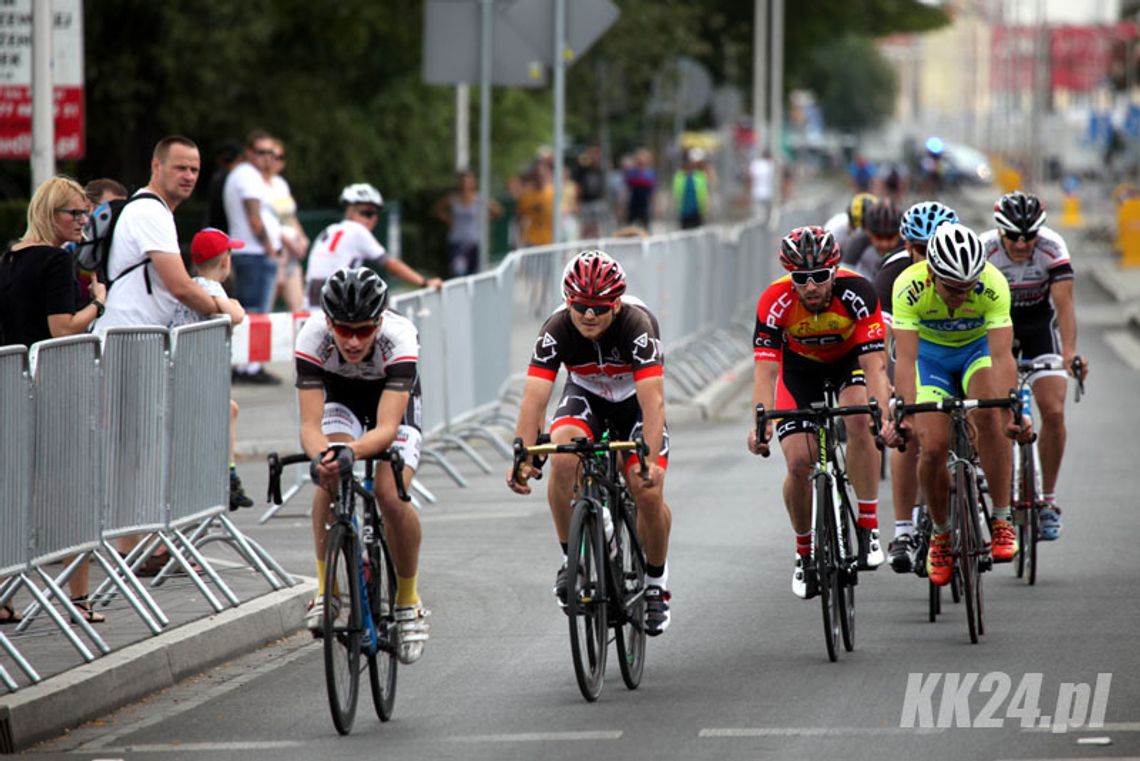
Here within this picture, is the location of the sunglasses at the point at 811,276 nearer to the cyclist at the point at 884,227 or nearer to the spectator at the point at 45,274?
the spectator at the point at 45,274

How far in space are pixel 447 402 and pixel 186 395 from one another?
5.37 metres

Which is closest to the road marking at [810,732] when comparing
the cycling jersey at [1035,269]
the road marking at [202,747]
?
the road marking at [202,747]

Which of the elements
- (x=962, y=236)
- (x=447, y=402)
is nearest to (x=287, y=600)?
(x=962, y=236)

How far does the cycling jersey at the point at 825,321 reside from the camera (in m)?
10.2

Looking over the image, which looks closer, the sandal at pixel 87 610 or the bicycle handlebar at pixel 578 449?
the bicycle handlebar at pixel 578 449

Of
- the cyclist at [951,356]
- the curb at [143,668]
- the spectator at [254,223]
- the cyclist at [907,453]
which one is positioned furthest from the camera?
the spectator at [254,223]

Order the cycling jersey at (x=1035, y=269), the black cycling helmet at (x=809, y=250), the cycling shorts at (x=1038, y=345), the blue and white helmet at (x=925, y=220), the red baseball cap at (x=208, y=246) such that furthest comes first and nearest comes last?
the cycling shorts at (x=1038, y=345) → the cycling jersey at (x=1035, y=269) → the red baseball cap at (x=208, y=246) → the blue and white helmet at (x=925, y=220) → the black cycling helmet at (x=809, y=250)

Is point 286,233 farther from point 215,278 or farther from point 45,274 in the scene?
point 45,274

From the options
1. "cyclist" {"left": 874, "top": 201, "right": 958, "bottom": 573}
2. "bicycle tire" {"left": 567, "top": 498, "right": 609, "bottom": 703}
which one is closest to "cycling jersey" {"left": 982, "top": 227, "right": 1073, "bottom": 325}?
"cyclist" {"left": 874, "top": 201, "right": 958, "bottom": 573}

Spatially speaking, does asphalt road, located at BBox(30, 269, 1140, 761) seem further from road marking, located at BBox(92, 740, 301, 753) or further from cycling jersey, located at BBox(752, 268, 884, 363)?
cycling jersey, located at BBox(752, 268, 884, 363)

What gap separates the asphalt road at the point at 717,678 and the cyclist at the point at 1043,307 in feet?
2.14

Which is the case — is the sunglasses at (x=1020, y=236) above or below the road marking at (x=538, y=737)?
above

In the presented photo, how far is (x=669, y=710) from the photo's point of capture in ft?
28.5

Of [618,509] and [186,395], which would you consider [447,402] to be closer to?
[186,395]
